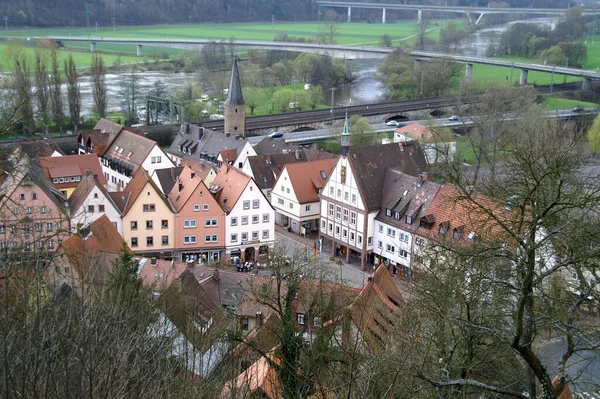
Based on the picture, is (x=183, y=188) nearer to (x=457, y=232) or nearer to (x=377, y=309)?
(x=457, y=232)

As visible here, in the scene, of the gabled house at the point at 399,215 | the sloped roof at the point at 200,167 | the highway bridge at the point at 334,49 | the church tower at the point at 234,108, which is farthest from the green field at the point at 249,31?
the gabled house at the point at 399,215

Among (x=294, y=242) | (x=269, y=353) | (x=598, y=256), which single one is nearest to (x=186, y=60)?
(x=294, y=242)

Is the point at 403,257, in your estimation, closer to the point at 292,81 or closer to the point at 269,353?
the point at 269,353

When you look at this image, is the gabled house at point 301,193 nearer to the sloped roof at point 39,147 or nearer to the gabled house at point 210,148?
the gabled house at point 210,148

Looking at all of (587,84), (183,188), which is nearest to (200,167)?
(183,188)

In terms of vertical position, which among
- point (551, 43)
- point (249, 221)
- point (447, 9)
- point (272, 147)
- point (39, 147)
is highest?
point (447, 9)

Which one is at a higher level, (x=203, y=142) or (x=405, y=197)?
(x=405, y=197)

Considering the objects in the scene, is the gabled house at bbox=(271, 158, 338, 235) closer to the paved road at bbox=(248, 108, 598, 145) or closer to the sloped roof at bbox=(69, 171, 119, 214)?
the sloped roof at bbox=(69, 171, 119, 214)
